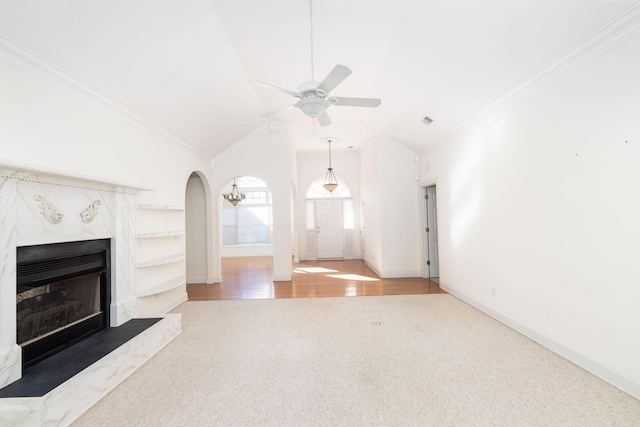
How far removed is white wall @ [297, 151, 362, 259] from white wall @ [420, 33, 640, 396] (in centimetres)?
502

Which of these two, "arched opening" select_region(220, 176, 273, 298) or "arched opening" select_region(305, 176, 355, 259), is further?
"arched opening" select_region(220, 176, 273, 298)

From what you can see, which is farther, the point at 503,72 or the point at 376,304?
the point at 376,304

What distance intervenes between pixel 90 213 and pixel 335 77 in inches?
108

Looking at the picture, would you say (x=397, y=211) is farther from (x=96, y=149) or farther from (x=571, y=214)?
(x=96, y=149)

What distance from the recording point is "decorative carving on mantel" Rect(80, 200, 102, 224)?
2.79 m

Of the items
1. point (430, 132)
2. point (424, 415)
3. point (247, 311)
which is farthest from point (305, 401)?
point (430, 132)

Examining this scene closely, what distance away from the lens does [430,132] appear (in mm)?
4973

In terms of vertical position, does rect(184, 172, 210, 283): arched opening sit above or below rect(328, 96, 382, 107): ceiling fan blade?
below

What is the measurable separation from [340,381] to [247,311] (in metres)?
2.25

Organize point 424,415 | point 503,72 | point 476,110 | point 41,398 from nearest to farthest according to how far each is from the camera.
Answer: point 41,398 → point 424,415 → point 503,72 → point 476,110

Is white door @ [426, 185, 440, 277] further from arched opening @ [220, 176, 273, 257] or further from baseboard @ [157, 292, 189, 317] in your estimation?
arched opening @ [220, 176, 273, 257]

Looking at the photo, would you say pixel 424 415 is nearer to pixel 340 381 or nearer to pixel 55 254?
pixel 340 381

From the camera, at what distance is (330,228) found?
912cm

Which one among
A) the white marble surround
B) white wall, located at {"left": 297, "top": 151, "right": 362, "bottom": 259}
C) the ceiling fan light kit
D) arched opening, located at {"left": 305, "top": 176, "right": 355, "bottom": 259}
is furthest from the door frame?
the white marble surround
